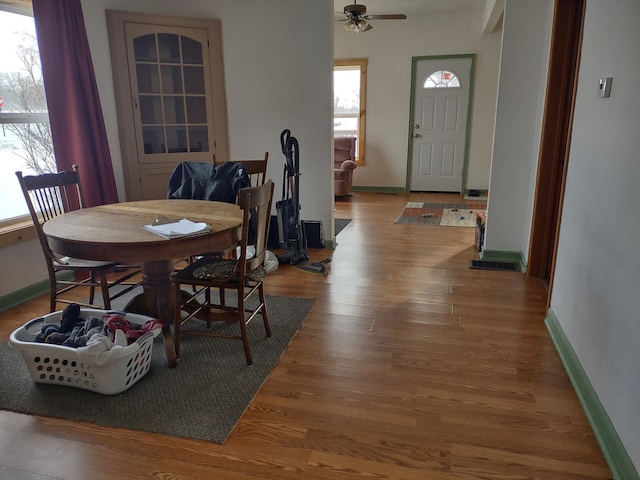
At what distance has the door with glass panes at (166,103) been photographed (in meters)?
4.06

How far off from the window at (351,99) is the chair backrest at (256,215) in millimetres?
5620

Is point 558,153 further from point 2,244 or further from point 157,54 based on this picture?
point 2,244

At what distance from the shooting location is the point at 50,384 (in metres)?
2.15

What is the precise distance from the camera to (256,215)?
2.27 m

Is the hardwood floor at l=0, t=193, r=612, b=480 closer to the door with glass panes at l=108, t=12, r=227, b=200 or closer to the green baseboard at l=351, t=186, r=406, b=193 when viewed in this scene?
the door with glass panes at l=108, t=12, r=227, b=200

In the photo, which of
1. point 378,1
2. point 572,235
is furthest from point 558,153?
point 378,1

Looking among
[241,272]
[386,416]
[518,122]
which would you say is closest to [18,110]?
[241,272]

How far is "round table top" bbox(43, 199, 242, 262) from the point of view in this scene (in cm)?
202

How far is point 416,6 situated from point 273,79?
3.36m

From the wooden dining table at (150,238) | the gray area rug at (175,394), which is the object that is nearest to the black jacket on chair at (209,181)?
the wooden dining table at (150,238)

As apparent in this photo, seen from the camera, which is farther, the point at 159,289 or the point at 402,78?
the point at 402,78

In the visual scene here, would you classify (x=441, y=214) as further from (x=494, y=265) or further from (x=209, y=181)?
(x=209, y=181)

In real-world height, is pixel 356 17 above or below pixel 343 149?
above

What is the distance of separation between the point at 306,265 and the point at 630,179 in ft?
8.55
